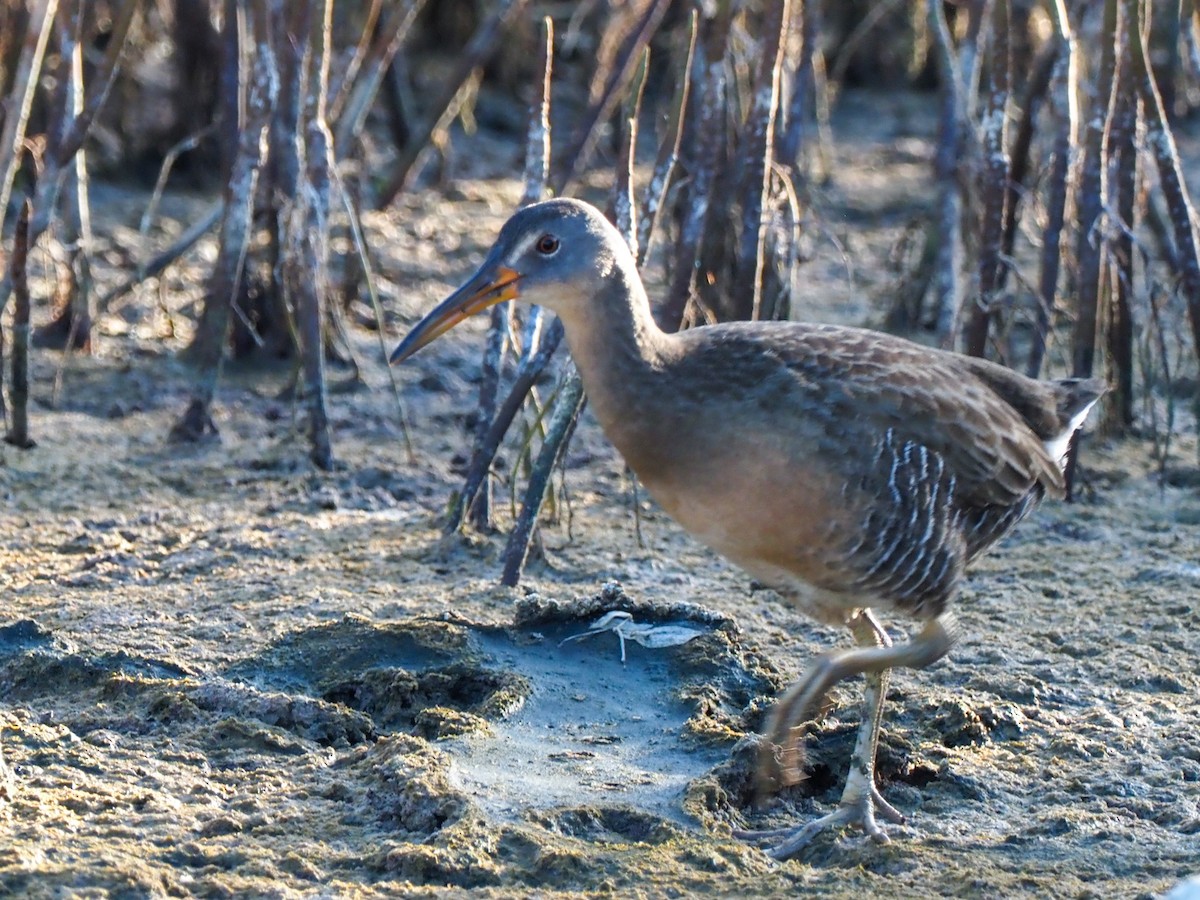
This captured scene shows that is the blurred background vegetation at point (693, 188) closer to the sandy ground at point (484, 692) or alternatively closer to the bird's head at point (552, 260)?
the sandy ground at point (484, 692)

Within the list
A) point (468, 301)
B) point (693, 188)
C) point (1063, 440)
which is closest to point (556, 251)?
point (468, 301)

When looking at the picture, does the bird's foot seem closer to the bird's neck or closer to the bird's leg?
the bird's leg

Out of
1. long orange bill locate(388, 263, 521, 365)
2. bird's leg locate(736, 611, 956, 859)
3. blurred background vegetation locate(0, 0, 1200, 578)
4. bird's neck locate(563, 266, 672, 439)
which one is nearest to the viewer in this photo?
bird's leg locate(736, 611, 956, 859)

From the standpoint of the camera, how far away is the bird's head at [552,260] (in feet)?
12.2

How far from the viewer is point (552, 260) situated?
3.72 m

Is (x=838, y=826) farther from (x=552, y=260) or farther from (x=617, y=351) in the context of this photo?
(x=552, y=260)

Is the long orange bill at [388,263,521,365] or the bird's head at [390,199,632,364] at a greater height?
the bird's head at [390,199,632,364]

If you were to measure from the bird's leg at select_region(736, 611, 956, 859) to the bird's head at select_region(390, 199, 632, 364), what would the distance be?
37.4 inches

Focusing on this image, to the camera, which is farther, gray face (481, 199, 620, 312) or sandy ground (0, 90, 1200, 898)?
gray face (481, 199, 620, 312)

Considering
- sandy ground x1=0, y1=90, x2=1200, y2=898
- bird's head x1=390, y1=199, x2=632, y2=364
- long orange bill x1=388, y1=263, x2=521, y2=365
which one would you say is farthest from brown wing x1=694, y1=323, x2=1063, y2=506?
sandy ground x1=0, y1=90, x2=1200, y2=898

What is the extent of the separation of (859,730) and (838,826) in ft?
0.94

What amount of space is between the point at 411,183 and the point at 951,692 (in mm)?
5298

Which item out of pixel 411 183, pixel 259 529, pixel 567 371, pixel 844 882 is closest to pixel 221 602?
pixel 259 529

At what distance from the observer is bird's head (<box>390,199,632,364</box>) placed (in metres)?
3.71
